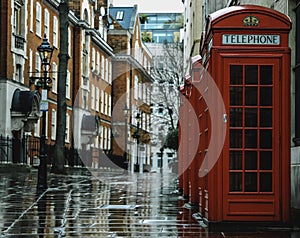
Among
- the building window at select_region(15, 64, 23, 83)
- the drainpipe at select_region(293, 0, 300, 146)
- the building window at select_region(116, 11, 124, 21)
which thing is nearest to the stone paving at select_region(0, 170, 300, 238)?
the drainpipe at select_region(293, 0, 300, 146)

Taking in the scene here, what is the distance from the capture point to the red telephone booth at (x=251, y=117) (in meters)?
9.75

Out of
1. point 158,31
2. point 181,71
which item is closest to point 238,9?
point 181,71

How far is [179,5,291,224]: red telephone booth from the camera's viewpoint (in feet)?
32.0

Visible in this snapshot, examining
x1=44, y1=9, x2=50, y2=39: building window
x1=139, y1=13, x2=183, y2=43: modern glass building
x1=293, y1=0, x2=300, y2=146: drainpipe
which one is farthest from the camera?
x1=139, y1=13, x2=183, y2=43: modern glass building

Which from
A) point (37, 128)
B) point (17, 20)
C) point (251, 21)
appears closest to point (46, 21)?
point (17, 20)

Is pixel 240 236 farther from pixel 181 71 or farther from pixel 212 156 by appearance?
pixel 181 71

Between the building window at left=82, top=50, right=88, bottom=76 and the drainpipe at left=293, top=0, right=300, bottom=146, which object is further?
the building window at left=82, top=50, right=88, bottom=76


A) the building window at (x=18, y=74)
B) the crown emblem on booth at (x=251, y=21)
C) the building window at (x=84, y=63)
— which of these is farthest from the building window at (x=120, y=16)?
the crown emblem on booth at (x=251, y=21)

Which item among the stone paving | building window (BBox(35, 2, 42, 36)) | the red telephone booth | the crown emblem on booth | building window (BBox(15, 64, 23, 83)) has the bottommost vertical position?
the stone paving

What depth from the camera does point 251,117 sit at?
9.83m

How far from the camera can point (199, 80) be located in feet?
39.4

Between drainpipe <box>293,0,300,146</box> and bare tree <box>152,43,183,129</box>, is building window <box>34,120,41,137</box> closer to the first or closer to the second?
bare tree <box>152,43,183,129</box>

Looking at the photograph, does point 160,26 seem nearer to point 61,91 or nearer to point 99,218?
point 61,91

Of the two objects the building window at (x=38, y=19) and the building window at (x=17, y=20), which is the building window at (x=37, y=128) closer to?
the building window at (x=38, y=19)
